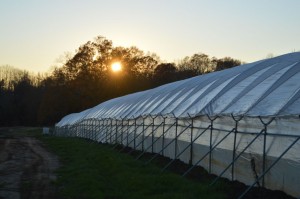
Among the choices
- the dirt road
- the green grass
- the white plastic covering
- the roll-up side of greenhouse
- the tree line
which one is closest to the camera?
the roll-up side of greenhouse

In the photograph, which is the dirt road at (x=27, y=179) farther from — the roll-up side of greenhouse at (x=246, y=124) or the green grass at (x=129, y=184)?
the roll-up side of greenhouse at (x=246, y=124)

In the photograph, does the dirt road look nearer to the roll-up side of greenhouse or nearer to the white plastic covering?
the roll-up side of greenhouse

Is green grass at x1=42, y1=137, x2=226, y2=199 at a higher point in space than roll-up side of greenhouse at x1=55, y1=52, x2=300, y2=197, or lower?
lower

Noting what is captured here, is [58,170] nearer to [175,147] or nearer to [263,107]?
[175,147]

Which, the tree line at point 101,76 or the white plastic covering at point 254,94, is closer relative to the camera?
the white plastic covering at point 254,94

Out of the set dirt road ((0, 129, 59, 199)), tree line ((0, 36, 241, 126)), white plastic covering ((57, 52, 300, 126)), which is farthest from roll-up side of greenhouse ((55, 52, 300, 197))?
tree line ((0, 36, 241, 126))

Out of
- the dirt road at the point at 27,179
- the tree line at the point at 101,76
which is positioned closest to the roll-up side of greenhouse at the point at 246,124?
the dirt road at the point at 27,179

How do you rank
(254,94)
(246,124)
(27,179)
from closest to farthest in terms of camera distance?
(246,124) → (254,94) → (27,179)

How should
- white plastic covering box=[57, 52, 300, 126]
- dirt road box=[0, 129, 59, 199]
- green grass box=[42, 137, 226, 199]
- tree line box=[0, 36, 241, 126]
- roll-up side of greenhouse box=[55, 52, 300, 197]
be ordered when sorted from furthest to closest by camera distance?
tree line box=[0, 36, 241, 126], dirt road box=[0, 129, 59, 199], white plastic covering box=[57, 52, 300, 126], green grass box=[42, 137, 226, 199], roll-up side of greenhouse box=[55, 52, 300, 197]

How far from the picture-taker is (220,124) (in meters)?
12.3

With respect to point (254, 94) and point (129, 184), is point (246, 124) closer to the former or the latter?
point (254, 94)

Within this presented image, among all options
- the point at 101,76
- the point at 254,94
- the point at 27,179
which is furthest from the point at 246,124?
the point at 101,76

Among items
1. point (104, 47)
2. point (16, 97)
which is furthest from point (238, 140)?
point (16, 97)

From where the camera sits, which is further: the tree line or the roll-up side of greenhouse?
the tree line
